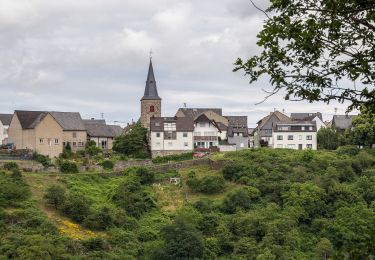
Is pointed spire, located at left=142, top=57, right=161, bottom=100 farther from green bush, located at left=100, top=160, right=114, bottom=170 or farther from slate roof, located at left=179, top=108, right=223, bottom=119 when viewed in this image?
green bush, located at left=100, top=160, right=114, bottom=170

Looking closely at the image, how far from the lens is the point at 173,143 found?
71438 millimetres

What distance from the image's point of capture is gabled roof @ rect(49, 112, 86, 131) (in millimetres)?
69250

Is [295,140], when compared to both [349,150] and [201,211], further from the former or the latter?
[201,211]

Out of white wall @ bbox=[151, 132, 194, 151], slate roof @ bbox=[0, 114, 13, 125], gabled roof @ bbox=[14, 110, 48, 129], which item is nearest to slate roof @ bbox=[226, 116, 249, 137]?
white wall @ bbox=[151, 132, 194, 151]

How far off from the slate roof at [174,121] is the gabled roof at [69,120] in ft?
25.5

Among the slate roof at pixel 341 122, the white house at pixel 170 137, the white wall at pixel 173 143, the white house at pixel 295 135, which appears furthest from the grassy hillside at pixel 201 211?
the slate roof at pixel 341 122

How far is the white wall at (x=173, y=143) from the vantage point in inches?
2793

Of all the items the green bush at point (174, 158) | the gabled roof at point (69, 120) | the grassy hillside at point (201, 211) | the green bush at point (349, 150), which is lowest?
the grassy hillside at point (201, 211)

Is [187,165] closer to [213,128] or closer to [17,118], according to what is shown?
[213,128]

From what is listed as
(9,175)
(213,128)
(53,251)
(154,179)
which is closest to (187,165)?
(154,179)

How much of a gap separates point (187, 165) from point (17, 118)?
19222 millimetres

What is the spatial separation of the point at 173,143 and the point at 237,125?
1119 centimetres

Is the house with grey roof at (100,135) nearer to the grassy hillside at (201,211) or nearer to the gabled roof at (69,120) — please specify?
the gabled roof at (69,120)

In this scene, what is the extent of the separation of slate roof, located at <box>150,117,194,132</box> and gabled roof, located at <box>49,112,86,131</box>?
7.77m
